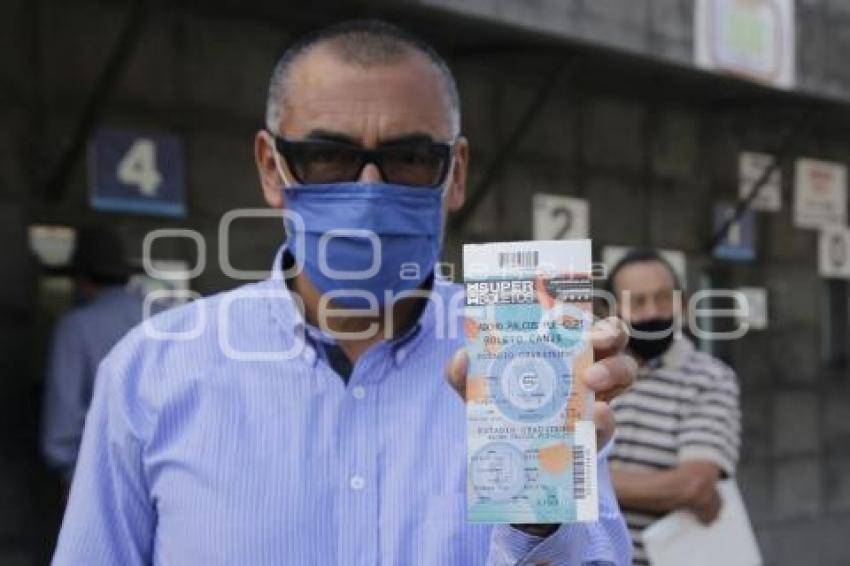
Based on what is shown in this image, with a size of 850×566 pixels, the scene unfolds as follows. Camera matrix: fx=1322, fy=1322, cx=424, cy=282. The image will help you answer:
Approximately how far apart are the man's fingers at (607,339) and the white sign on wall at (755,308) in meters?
8.24

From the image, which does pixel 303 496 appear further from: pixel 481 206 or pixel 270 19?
pixel 481 206

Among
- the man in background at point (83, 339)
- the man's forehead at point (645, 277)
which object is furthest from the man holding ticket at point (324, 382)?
the man in background at point (83, 339)

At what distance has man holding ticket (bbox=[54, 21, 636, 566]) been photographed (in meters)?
1.74

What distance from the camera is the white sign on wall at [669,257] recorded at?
8.32 metres

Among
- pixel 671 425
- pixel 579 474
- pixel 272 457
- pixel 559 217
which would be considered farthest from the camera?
pixel 559 217

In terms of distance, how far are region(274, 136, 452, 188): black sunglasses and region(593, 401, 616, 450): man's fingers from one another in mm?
512

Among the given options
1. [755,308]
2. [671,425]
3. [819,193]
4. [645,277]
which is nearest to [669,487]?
[671,425]

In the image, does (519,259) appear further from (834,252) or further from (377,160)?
(834,252)

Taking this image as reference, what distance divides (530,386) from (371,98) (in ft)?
1.88

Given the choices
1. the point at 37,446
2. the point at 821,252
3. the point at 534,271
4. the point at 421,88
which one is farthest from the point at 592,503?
the point at 821,252

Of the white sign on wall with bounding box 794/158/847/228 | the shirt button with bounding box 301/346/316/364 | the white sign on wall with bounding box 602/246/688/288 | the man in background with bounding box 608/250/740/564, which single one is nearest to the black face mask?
the man in background with bounding box 608/250/740/564

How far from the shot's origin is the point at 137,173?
5570mm

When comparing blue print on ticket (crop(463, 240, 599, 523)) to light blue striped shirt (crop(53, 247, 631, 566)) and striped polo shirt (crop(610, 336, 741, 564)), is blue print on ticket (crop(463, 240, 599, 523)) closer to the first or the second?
light blue striped shirt (crop(53, 247, 631, 566))

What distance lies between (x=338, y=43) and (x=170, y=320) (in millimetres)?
477
